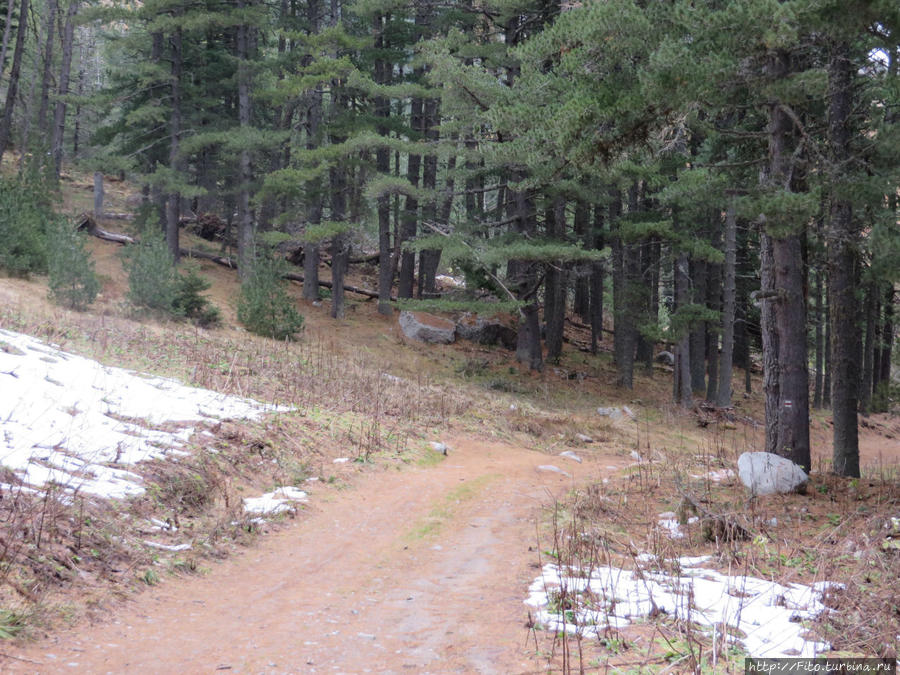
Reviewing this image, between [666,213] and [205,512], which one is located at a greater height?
[666,213]

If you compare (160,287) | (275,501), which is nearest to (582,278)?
(160,287)

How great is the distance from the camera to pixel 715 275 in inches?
936

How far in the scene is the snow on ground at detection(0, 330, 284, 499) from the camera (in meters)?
5.98

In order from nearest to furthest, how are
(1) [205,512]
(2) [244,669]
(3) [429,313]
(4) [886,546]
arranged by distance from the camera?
(2) [244,669] → (4) [886,546] → (1) [205,512] → (3) [429,313]

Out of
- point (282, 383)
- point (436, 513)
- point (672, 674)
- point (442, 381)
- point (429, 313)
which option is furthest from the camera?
point (429, 313)

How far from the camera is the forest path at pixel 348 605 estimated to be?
12.3 ft

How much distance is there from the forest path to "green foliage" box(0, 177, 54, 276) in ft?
50.7

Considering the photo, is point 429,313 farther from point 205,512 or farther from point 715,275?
point 205,512

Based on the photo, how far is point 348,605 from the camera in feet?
15.7

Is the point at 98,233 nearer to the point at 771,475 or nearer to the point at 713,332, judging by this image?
the point at 713,332

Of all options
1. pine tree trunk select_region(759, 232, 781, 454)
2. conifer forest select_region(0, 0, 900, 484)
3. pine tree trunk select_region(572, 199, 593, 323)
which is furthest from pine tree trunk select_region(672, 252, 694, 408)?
pine tree trunk select_region(759, 232, 781, 454)

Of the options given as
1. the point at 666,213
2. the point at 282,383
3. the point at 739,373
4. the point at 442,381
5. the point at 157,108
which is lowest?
the point at 739,373

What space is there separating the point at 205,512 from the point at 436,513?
250 centimetres

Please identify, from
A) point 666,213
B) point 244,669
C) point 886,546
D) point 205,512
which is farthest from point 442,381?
point 244,669
